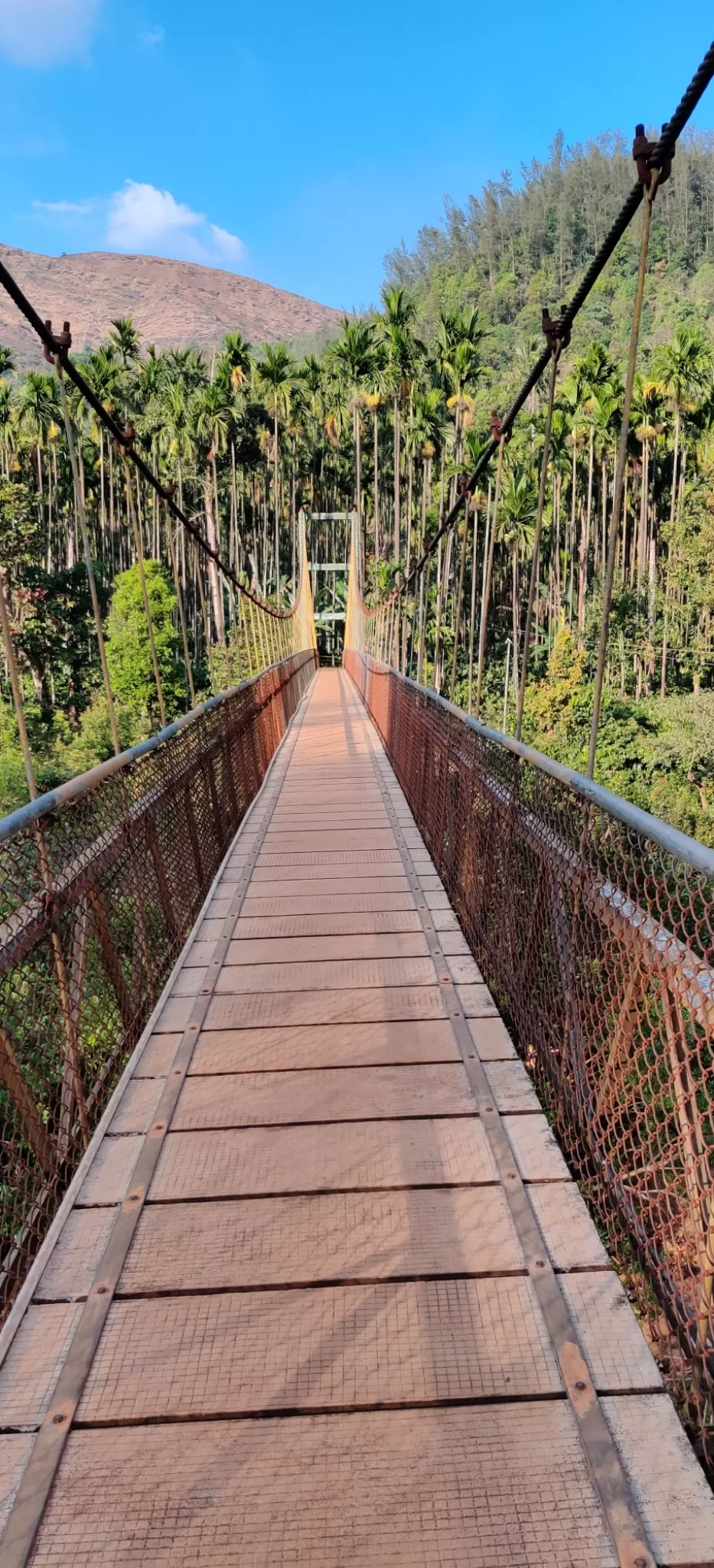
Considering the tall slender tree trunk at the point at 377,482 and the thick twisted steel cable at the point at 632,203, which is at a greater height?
the tall slender tree trunk at the point at 377,482

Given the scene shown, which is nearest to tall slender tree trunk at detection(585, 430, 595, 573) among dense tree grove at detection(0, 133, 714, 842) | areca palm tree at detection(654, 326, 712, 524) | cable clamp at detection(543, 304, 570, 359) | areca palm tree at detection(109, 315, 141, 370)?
dense tree grove at detection(0, 133, 714, 842)

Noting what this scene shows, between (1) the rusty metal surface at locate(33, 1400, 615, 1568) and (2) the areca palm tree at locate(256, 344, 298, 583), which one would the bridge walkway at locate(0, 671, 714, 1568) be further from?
(2) the areca palm tree at locate(256, 344, 298, 583)

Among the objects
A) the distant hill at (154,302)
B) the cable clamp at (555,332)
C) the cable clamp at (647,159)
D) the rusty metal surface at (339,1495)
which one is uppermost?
the distant hill at (154,302)

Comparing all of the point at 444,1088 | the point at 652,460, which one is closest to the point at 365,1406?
the point at 444,1088

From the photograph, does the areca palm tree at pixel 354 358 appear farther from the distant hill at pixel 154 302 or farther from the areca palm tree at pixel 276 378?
the distant hill at pixel 154 302

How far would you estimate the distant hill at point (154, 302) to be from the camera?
135750 mm

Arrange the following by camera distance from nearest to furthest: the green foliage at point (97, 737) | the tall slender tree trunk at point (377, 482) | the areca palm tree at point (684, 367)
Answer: the green foliage at point (97, 737)
the areca palm tree at point (684, 367)
the tall slender tree trunk at point (377, 482)

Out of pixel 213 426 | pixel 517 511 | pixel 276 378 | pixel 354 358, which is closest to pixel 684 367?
pixel 517 511

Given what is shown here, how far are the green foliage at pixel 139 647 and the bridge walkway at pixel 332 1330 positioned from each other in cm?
2575

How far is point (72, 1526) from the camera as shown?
98cm

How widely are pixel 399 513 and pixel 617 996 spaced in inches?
1407

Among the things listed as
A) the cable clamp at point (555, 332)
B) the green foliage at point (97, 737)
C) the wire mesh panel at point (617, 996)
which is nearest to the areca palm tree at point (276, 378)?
the green foliage at point (97, 737)

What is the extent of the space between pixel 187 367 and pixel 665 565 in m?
Result: 21.3

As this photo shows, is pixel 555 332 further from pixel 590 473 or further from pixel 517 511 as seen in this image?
pixel 590 473
